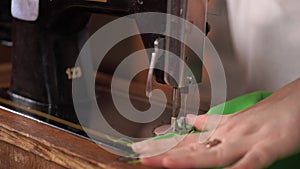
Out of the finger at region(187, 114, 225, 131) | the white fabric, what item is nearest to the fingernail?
the finger at region(187, 114, 225, 131)

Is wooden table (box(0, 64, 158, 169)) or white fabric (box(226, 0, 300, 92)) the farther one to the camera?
white fabric (box(226, 0, 300, 92))

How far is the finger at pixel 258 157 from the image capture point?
603 mm

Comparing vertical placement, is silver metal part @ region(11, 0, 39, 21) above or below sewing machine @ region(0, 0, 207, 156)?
above

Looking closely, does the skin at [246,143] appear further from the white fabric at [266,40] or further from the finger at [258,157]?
the white fabric at [266,40]

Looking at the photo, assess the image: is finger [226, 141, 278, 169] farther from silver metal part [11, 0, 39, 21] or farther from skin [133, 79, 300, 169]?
silver metal part [11, 0, 39, 21]

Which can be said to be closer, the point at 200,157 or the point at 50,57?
the point at 200,157

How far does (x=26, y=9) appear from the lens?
97cm

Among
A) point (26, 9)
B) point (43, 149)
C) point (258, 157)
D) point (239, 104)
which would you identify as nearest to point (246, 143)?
point (258, 157)

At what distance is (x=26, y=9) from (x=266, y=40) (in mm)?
464

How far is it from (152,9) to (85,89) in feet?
0.93

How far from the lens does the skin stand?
24.1 inches

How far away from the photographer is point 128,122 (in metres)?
0.87

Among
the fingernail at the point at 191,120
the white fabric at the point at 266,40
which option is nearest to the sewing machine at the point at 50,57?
the fingernail at the point at 191,120

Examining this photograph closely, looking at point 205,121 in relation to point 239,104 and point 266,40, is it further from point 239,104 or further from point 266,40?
point 266,40
